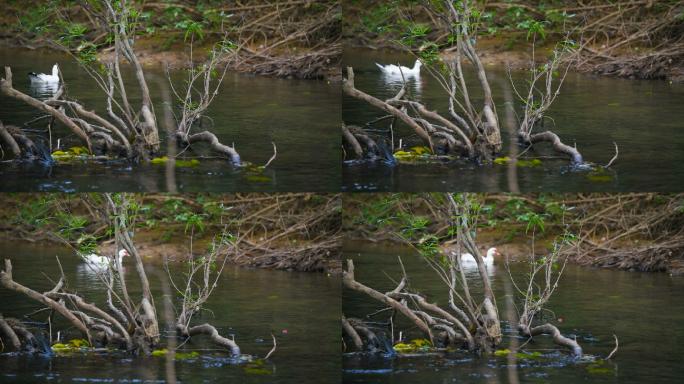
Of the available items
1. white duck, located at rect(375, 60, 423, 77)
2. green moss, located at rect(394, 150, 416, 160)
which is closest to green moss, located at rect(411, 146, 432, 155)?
green moss, located at rect(394, 150, 416, 160)

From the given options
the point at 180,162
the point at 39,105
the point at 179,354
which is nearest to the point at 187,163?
the point at 180,162

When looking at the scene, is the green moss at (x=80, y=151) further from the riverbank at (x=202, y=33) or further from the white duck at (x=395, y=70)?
the white duck at (x=395, y=70)

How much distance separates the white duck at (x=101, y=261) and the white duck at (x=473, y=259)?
192cm

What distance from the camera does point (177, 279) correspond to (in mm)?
6750

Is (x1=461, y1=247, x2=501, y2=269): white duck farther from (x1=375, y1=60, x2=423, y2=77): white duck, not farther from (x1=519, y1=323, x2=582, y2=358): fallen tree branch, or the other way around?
(x1=375, y1=60, x2=423, y2=77): white duck

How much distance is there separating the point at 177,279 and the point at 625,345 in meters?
2.61

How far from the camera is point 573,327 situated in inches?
260

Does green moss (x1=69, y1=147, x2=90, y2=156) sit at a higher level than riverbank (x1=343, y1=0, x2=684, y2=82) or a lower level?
lower

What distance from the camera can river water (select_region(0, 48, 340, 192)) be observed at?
21.4 feet

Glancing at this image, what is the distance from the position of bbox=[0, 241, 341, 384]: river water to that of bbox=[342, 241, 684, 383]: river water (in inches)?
6.9

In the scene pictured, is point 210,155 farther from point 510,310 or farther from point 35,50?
→ point 510,310

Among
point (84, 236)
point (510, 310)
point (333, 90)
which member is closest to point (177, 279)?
point (84, 236)

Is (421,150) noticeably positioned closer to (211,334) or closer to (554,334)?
(554,334)

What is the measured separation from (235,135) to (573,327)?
2.27 meters
